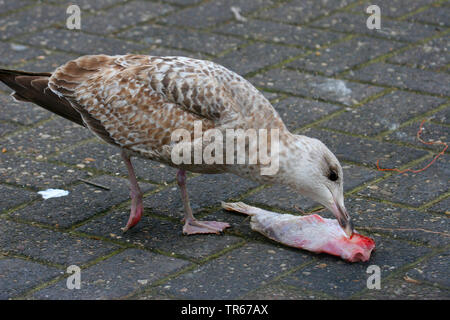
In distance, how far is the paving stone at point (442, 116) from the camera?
666 centimetres

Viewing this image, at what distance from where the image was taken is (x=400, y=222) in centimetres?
528

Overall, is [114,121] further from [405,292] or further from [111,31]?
[111,31]

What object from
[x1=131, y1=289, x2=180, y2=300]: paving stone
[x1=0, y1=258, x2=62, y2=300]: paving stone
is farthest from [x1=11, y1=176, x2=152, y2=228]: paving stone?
[x1=131, y1=289, x2=180, y2=300]: paving stone

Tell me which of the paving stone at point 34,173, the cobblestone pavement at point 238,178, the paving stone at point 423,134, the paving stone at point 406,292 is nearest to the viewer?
the paving stone at point 406,292

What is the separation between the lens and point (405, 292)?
14.8 feet

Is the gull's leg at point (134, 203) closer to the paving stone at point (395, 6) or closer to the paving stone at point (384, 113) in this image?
the paving stone at point (384, 113)

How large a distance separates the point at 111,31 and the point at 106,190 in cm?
303

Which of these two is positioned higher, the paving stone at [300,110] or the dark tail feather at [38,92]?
the dark tail feather at [38,92]

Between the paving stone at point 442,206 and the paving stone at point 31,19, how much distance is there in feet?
15.2

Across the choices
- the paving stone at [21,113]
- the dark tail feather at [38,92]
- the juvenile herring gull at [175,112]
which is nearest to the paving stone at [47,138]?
the paving stone at [21,113]

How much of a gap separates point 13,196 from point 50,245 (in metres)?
0.73

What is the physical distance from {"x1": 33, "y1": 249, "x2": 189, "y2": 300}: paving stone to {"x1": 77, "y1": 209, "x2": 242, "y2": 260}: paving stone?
0.12m

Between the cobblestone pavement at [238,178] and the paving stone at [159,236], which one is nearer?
the cobblestone pavement at [238,178]

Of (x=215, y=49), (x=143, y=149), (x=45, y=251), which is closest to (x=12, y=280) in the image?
(x=45, y=251)
